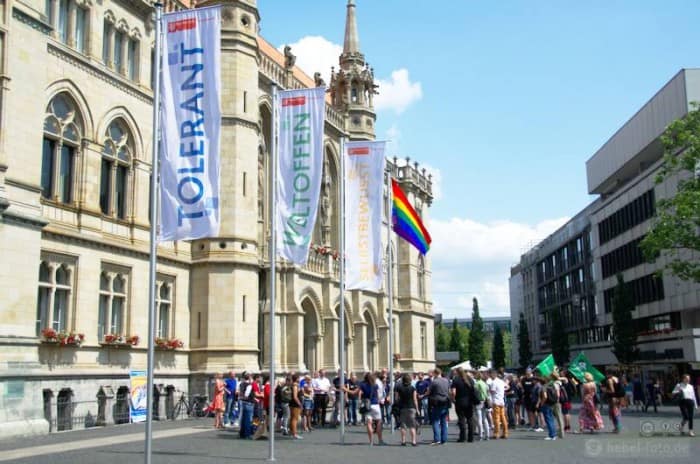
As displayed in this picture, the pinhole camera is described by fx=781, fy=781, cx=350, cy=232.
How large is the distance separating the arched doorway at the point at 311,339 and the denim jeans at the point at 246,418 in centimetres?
1943

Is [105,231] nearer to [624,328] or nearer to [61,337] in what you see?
[61,337]

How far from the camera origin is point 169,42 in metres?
15.4

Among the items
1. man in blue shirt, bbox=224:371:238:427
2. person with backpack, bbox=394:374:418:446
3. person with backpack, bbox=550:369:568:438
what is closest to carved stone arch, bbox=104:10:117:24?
man in blue shirt, bbox=224:371:238:427

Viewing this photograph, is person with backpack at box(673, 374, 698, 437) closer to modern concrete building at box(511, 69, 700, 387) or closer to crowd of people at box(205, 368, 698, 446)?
crowd of people at box(205, 368, 698, 446)

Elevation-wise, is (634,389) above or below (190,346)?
below

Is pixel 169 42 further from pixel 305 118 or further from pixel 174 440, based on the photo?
pixel 174 440

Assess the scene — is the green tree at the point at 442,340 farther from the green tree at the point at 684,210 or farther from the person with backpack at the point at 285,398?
the person with backpack at the point at 285,398

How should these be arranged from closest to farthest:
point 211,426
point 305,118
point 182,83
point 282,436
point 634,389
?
1. point 182,83
2. point 305,118
3. point 282,436
4. point 211,426
5. point 634,389

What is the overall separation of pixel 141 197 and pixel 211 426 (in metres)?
9.12

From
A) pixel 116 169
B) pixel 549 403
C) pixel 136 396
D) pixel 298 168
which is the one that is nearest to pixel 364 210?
pixel 298 168

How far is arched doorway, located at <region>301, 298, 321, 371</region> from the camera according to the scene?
42.2 meters

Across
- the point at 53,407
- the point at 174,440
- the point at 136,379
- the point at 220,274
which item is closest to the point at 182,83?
the point at 174,440

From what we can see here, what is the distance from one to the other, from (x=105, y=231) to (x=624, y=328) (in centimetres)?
4113

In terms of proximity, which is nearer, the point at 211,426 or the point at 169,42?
the point at 169,42
